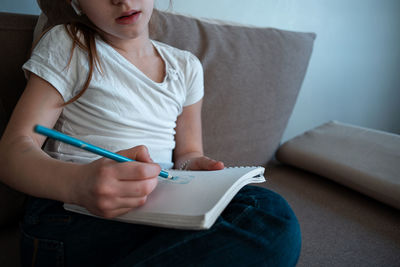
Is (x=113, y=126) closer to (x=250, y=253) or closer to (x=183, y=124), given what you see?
(x=183, y=124)

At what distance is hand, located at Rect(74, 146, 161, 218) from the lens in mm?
399

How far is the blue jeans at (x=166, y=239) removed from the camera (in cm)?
43

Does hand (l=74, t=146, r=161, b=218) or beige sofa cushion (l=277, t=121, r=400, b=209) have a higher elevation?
hand (l=74, t=146, r=161, b=218)

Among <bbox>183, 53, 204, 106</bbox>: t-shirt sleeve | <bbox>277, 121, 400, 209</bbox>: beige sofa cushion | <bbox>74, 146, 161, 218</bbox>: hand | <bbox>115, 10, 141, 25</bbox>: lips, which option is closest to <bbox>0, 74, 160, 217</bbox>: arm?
<bbox>74, 146, 161, 218</bbox>: hand

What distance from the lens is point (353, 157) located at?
3.28 ft

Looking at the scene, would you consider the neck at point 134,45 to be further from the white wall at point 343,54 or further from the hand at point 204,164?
the white wall at point 343,54

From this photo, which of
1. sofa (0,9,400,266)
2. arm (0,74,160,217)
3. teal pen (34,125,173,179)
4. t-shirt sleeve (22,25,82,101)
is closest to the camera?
teal pen (34,125,173,179)

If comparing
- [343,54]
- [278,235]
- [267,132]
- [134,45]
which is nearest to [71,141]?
[278,235]

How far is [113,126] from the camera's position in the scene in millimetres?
625

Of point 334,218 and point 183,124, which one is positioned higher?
point 183,124

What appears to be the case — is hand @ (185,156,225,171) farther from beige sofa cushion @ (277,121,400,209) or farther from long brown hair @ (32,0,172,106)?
beige sofa cushion @ (277,121,400,209)

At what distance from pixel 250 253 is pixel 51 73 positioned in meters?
0.47

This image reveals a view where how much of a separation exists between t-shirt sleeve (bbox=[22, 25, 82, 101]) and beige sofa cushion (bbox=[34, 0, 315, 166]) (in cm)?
28

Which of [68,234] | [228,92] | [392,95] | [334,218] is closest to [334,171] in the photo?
[334,218]
